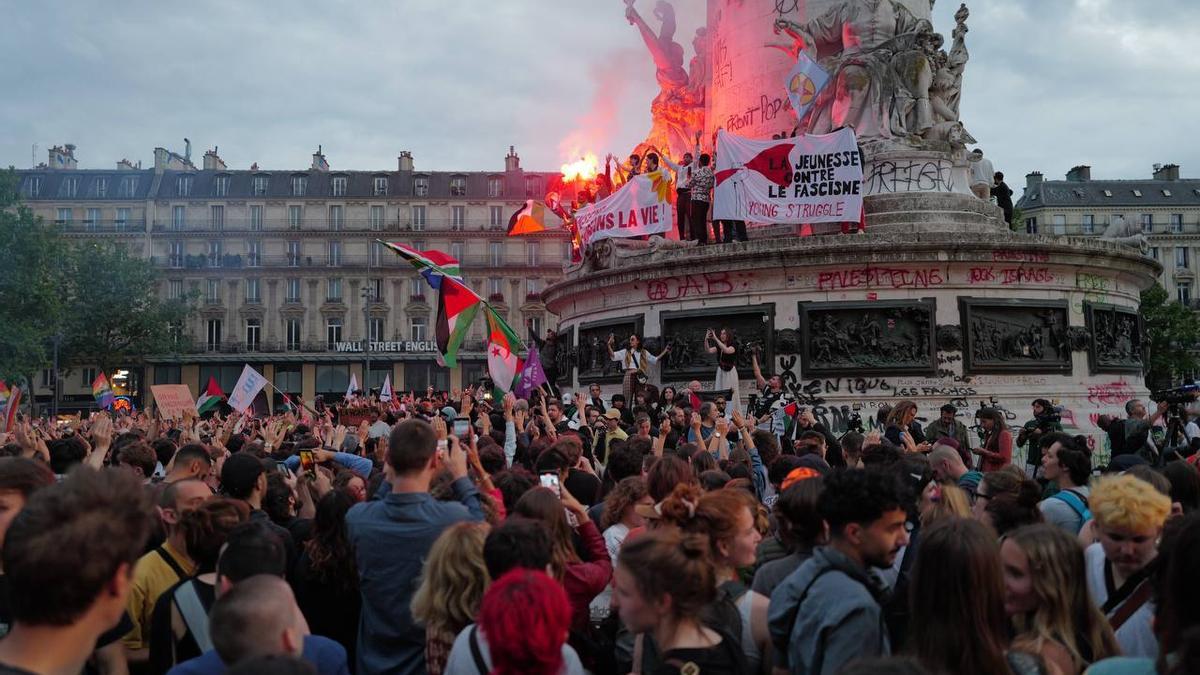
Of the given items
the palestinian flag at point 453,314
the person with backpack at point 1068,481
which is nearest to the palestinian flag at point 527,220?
the palestinian flag at point 453,314

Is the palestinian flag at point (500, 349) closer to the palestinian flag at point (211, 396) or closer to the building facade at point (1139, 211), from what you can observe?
the palestinian flag at point (211, 396)

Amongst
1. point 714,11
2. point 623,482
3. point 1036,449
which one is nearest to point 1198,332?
point 714,11

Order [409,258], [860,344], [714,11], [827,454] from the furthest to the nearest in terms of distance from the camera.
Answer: [714,11] → [860,344] → [409,258] → [827,454]

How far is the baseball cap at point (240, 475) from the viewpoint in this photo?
6.30 meters

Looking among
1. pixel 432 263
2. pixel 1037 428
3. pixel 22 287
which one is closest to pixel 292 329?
pixel 22 287

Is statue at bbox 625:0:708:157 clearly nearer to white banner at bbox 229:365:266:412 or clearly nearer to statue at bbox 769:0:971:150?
statue at bbox 769:0:971:150

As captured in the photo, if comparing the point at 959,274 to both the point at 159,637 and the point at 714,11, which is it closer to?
the point at 714,11

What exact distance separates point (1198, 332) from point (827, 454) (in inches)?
2640

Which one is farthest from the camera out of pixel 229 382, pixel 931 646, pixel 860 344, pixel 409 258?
pixel 229 382

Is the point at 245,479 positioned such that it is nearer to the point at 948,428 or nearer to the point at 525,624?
the point at 525,624

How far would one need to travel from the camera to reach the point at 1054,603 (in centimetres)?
400

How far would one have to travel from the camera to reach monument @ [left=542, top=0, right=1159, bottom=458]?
19.9m

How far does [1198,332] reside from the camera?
6806 centimetres

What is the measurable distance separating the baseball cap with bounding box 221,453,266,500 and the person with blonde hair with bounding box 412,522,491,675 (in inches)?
88.0
